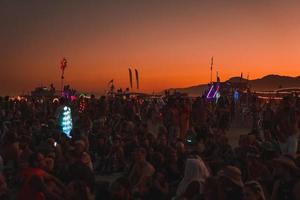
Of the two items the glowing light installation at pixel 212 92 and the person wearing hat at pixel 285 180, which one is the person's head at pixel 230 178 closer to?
the person wearing hat at pixel 285 180

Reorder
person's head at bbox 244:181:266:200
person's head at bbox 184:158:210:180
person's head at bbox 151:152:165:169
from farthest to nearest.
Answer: person's head at bbox 151:152:165:169 → person's head at bbox 184:158:210:180 → person's head at bbox 244:181:266:200

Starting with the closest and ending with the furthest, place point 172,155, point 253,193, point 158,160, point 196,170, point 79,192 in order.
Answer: point 253,193 < point 79,192 < point 196,170 < point 158,160 < point 172,155

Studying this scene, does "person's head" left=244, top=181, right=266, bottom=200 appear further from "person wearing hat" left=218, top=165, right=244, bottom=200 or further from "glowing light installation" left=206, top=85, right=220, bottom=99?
"glowing light installation" left=206, top=85, right=220, bottom=99

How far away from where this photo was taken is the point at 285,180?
690 centimetres

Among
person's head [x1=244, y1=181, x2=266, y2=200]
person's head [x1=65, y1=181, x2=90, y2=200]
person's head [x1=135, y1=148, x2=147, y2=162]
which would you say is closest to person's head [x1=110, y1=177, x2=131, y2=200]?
person's head [x1=65, y1=181, x2=90, y2=200]

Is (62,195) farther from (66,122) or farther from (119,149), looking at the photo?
(66,122)

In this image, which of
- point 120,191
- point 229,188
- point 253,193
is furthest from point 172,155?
point 253,193

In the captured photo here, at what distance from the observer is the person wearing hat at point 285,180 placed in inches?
266

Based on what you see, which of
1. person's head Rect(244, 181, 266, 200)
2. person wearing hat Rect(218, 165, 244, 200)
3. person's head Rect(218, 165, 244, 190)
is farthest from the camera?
person's head Rect(218, 165, 244, 190)

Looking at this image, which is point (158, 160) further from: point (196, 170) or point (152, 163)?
point (196, 170)

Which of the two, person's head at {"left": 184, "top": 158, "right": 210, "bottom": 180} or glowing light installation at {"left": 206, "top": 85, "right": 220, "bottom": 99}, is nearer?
person's head at {"left": 184, "top": 158, "right": 210, "bottom": 180}

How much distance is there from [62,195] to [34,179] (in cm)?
55

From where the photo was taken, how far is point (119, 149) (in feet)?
43.9

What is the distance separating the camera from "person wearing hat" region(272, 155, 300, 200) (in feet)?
22.2
